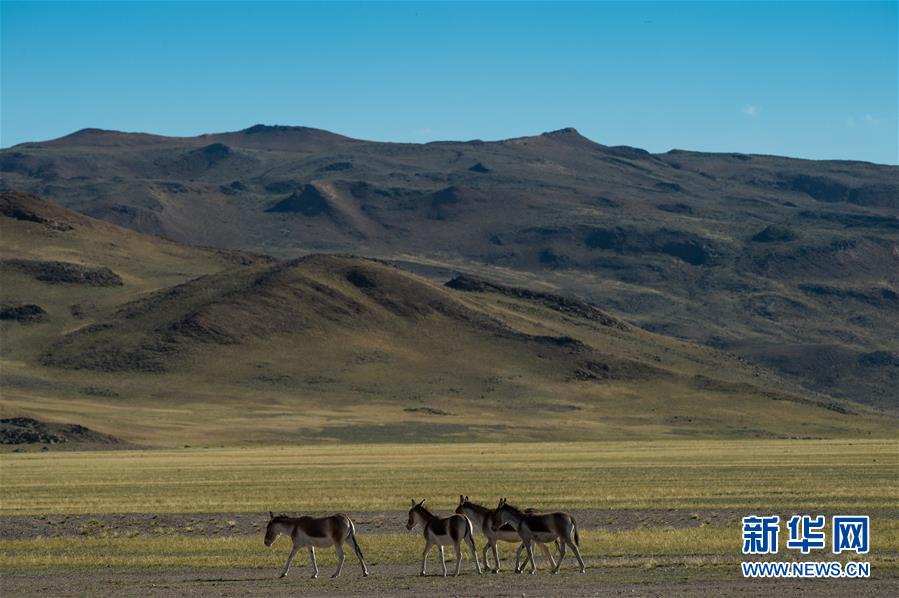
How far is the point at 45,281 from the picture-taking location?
175 metres

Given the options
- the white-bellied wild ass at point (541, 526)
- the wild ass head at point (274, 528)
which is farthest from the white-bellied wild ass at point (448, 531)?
the wild ass head at point (274, 528)

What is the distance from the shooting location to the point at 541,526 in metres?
23.3

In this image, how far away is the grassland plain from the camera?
75.6 feet

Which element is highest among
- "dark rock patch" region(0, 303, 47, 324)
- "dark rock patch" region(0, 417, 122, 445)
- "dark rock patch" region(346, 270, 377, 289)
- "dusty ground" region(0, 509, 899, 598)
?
"dark rock patch" region(346, 270, 377, 289)

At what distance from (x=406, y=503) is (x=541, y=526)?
16.0m

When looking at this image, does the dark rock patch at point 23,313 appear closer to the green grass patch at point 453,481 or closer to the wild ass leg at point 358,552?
the green grass patch at point 453,481

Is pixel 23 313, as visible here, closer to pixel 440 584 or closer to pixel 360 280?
pixel 360 280

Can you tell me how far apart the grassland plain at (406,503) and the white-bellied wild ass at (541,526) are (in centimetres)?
60

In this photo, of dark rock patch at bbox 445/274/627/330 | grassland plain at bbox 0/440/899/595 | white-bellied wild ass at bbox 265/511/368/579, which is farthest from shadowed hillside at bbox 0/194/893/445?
white-bellied wild ass at bbox 265/511/368/579

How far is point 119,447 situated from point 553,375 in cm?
6199

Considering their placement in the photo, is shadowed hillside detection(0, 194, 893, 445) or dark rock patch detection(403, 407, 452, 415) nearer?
shadowed hillside detection(0, 194, 893, 445)

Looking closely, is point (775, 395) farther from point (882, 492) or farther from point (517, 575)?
point (517, 575)

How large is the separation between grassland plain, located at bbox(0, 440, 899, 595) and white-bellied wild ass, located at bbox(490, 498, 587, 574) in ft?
1.97

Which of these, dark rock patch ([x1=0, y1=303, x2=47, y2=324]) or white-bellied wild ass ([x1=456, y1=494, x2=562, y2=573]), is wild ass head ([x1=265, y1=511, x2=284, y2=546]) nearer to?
white-bellied wild ass ([x1=456, y1=494, x2=562, y2=573])
